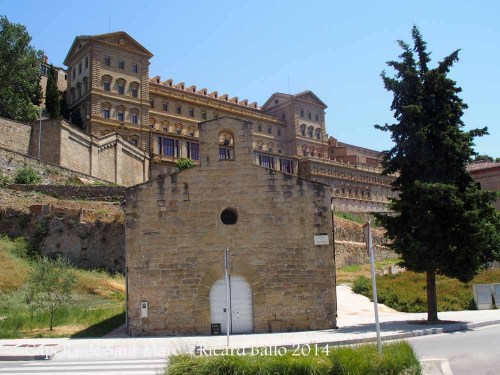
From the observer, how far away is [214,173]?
18406mm

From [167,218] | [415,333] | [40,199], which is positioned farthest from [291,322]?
[40,199]

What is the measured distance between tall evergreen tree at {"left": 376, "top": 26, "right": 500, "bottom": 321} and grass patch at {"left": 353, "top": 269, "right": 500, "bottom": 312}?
6.48 metres

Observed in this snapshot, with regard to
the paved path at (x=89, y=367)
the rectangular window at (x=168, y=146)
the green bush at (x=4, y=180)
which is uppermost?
the rectangular window at (x=168, y=146)

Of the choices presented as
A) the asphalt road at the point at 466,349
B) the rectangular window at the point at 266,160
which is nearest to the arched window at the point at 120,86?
the rectangular window at the point at 266,160

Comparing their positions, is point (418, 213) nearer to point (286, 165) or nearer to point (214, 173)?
point (214, 173)

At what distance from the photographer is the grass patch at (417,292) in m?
25.6

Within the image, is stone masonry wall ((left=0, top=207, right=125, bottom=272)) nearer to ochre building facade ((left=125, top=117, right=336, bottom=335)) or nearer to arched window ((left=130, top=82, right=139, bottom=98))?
ochre building facade ((left=125, top=117, right=336, bottom=335))

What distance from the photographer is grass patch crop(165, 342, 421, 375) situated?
859 centimetres

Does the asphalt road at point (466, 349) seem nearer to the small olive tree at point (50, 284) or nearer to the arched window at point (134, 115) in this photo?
the small olive tree at point (50, 284)

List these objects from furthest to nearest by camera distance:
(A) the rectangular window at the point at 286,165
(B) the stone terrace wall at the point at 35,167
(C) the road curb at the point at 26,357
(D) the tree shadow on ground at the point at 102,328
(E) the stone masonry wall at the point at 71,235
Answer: (A) the rectangular window at the point at 286,165, (B) the stone terrace wall at the point at 35,167, (E) the stone masonry wall at the point at 71,235, (D) the tree shadow on ground at the point at 102,328, (C) the road curb at the point at 26,357

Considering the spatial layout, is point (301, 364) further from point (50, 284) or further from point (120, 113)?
point (120, 113)

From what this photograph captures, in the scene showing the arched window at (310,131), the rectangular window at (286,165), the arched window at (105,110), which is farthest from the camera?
the arched window at (310,131)

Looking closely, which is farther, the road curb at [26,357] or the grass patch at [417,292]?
the grass patch at [417,292]

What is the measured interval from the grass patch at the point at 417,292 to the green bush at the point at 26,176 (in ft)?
89.0
